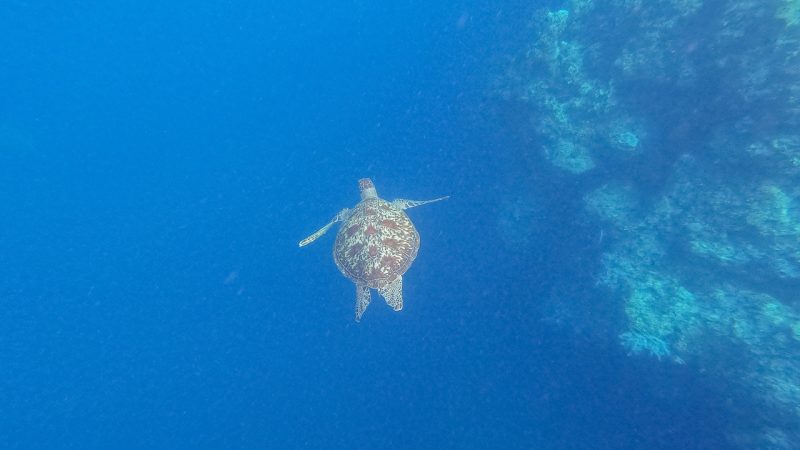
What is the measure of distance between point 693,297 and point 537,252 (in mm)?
3189

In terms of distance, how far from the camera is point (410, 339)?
380 inches

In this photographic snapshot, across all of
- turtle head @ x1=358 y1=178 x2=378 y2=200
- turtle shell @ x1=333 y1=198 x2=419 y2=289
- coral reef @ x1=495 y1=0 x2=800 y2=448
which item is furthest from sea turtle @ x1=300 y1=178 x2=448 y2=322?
coral reef @ x1=495 y1=0 x2=800 y2=448

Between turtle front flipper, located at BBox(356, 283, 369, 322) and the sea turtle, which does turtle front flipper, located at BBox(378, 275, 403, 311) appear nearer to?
the sea turtle

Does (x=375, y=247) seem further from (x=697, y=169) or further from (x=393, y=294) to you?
(x=697, y=169)

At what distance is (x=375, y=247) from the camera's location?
21.4 ft

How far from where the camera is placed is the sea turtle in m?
6.54

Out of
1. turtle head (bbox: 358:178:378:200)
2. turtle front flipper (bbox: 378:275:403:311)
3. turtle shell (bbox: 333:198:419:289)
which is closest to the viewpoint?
turtle shell (bbox: 333:198:419:289)

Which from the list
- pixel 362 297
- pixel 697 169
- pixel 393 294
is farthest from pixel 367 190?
pixel 697 169

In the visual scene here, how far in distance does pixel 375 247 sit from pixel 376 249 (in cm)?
4

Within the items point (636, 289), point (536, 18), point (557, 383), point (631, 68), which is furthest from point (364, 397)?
point (536, 18)

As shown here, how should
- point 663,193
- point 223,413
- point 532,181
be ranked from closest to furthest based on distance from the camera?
1. point 663,193
2. point 532,181
3. point 223,413

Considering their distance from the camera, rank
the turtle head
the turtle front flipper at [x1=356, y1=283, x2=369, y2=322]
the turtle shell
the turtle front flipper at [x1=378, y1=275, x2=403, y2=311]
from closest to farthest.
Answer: the turtle shell → the turtle front flipper at [x1=378, y1=275, x2=403, y2=311] → the turtle front flipper at [x1=356, y1=283, x2=369, y2=322] → the turtle head

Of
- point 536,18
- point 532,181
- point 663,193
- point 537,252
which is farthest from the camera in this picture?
point 536,18

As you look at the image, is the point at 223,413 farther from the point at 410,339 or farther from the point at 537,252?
the point at 537,252
